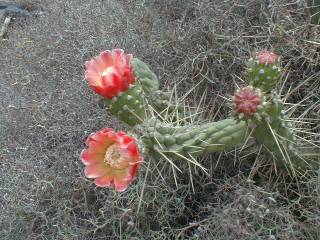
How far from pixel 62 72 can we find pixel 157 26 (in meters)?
0.49

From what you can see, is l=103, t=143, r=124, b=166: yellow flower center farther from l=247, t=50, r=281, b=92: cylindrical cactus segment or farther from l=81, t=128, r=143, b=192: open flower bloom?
l=247, t=50, r=281, b=92: cylindrical cactus segment

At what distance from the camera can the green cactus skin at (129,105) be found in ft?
5.08

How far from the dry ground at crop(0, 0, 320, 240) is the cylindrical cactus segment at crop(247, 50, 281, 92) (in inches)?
12.7

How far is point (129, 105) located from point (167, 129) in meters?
0.16

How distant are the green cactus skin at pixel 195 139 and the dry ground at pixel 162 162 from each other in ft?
0.36

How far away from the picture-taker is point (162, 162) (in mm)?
1876

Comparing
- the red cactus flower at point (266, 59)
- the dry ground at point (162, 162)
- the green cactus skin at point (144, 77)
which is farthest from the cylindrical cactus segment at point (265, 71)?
the green cactus skin at point (144, 77)

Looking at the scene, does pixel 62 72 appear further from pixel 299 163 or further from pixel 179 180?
pixel 299 163

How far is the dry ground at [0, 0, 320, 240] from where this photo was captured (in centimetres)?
172

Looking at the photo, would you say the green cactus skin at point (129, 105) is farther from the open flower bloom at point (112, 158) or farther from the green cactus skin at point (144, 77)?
the green cactus skin at point (144, 77)

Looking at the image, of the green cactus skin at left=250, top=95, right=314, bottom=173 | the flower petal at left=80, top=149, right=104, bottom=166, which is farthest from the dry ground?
the flower petal at left=80, top=149, right=104, bottom=166

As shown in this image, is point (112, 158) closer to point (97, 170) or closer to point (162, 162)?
point (97, 170)

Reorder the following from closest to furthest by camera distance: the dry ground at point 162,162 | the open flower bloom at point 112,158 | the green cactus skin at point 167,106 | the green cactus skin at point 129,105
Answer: the open flower bloom at point 112,158 → the green cactus skin at point 129,105 → the dry ground at point 162,162 → the green cactus skin at point 167,106

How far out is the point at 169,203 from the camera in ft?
6.09
